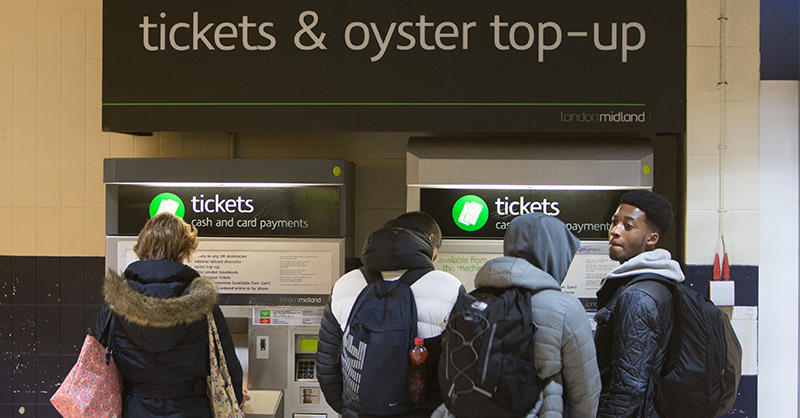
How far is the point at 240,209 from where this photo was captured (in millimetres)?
3244

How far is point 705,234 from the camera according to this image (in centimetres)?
321

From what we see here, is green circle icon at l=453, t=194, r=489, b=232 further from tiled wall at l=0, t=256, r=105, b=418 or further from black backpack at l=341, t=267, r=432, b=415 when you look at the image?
tiled wall at l=0, t=256, r=105, b=418

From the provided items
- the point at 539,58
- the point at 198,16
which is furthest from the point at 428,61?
the point at 198,16

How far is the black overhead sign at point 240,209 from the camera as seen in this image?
3.22 meters

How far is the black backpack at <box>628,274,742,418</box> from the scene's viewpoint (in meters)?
2.05

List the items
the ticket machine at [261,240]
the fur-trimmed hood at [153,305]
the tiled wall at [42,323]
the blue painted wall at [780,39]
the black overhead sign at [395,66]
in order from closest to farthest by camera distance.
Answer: the fur-trimmed hood at [153,305]
the black overhead sign at [395,66]
the ticket machine at [261,240]
the blue painted wall at [780,39]
the tiled wall at [42,323]

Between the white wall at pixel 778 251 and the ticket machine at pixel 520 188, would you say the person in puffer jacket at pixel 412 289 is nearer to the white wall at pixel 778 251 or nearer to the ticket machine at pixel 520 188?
the ticket machine at pixel 520 188

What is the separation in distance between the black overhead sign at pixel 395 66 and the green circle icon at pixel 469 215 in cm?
39

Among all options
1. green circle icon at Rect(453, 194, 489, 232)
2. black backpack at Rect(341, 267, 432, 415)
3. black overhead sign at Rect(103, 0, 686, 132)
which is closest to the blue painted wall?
black overhead sign at Rect(103, 0, 686, 132)

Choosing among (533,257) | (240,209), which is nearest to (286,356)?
(240,209)

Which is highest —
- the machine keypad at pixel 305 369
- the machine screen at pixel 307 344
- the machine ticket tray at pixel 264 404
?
the machine screen at pixel 307 344

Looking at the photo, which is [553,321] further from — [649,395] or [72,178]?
[72,178]

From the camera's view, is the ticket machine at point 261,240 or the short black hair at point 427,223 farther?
the ticket machine at point 261,240

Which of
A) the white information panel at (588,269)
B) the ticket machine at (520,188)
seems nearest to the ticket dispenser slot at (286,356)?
the ticket machine at (520,188)
